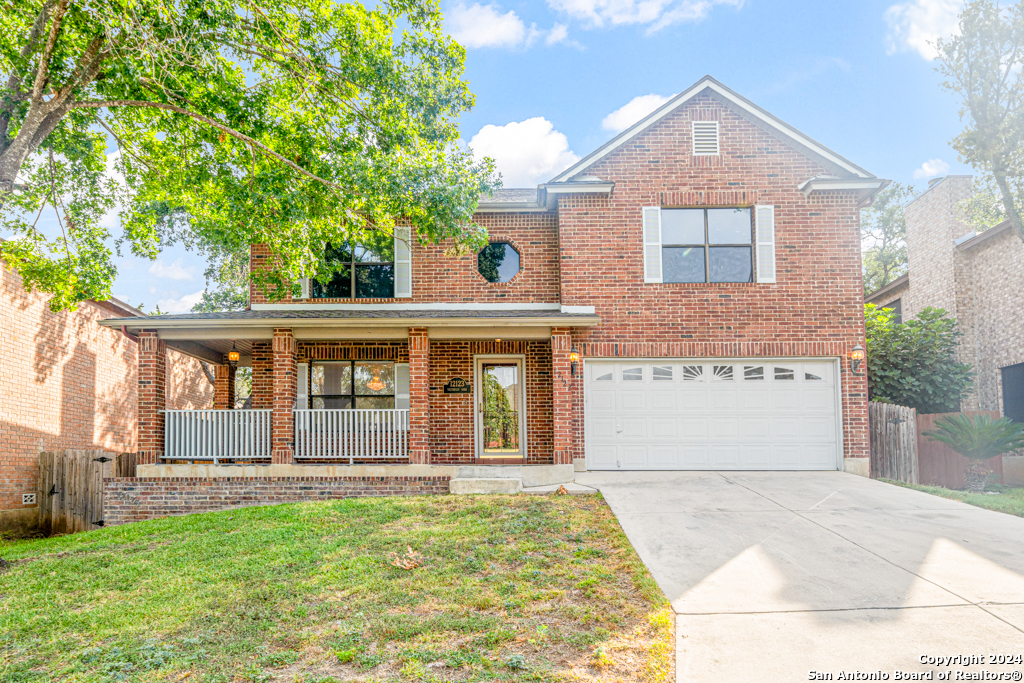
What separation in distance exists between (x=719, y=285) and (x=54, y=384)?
1471 cm

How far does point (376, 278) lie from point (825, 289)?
30.3 feet

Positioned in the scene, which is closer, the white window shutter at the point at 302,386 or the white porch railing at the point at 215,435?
the white porch railing at the point at 215,435

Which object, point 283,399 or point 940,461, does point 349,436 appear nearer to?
point 283,399

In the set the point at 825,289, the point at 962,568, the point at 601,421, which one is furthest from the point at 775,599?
the point at 825,289

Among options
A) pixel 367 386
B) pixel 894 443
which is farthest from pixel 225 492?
pixel 894 443

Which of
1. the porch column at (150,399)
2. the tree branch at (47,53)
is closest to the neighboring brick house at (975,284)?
the porch column at (150,399)

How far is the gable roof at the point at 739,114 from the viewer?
39.9 feet

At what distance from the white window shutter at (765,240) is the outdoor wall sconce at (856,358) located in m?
2.06

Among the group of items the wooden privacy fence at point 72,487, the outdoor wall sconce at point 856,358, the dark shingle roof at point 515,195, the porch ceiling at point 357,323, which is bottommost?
the wooden privacy fence at point 72,487

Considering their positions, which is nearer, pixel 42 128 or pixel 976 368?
pixel 42 128

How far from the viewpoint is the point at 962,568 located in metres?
5.41

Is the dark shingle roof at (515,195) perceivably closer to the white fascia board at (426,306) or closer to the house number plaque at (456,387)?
the white fascia board at (426,306)

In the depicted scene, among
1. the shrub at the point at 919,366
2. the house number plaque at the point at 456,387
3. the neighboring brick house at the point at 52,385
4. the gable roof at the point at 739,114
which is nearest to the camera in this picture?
the neighboring brick house at the point at 52,385

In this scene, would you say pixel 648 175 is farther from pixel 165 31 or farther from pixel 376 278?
pixel 165 31
